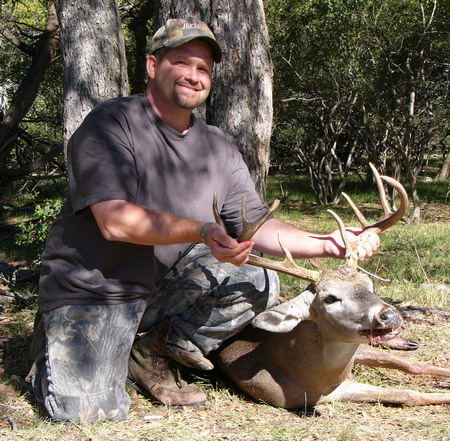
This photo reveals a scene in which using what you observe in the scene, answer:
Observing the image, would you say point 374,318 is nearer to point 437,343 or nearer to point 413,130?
point 437,343

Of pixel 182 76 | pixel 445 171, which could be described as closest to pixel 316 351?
pixel 182 76

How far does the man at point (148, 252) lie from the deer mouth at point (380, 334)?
0.53 metres

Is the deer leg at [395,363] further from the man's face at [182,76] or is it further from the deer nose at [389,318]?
the man's face at [182,76]

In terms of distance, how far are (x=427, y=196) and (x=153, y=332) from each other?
40.8 feet

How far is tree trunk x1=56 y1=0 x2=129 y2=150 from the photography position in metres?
4.89

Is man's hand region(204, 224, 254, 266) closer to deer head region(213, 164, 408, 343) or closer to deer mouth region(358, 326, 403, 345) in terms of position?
deer head region(213, 164, 408, 343)

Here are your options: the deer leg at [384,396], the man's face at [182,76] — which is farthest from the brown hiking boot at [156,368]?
the man's face at [182,76]

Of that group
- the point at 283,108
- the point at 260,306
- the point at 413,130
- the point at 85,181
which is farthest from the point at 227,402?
the point at 283,108

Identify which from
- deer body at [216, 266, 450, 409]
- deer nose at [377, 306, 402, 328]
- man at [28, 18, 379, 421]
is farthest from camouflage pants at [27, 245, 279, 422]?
deer nose at [377, 306, 402, 328]

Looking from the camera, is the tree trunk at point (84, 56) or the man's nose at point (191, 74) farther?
the tree trunk at point (84, 56)

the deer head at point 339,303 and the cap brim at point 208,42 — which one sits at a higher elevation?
the cap brim at point 208,42

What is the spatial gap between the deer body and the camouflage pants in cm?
23

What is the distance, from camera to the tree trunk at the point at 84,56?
16.0 feet

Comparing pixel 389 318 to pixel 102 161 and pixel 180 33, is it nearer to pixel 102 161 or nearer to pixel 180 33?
pixel 102 161
